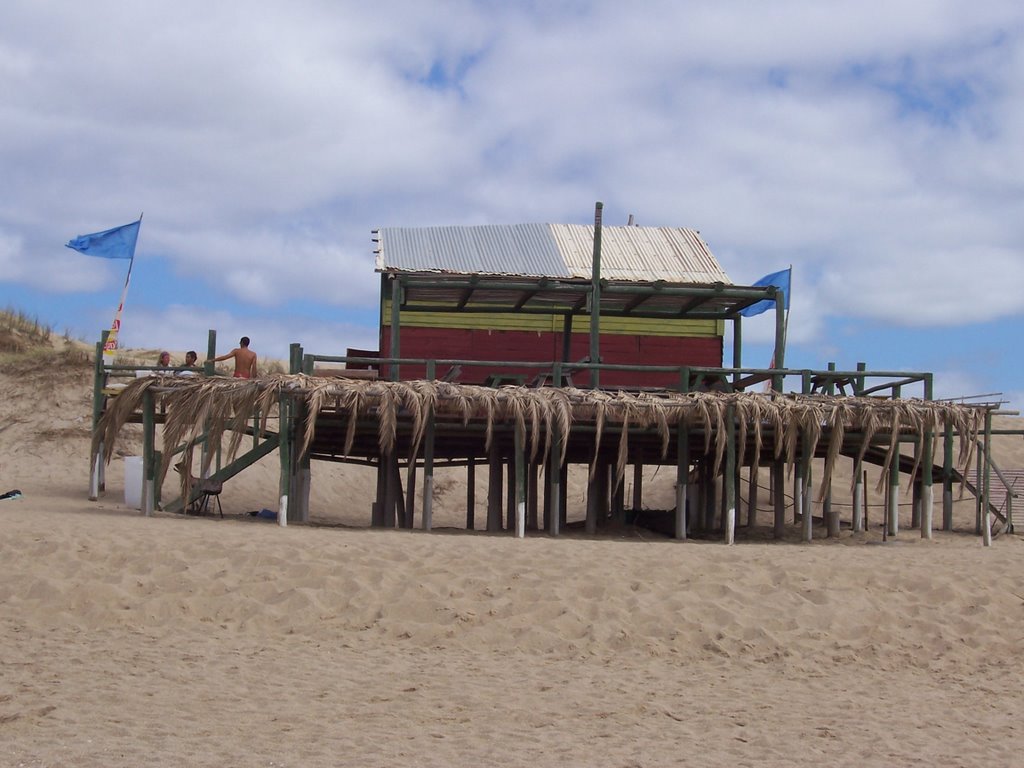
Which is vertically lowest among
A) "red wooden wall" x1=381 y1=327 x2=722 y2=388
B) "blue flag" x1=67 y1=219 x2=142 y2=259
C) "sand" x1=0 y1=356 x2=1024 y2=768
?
"sand" x1=0 y1=356 x2=1024 y2=768

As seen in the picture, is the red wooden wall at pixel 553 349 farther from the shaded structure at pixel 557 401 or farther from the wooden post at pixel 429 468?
the wooden post at pixel 429 468

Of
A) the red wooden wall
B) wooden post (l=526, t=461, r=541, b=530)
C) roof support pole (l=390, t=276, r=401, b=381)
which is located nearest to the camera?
roof support pole (l=390, t=276, r=401, b=381)

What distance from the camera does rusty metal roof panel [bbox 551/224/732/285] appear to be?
17.8 m

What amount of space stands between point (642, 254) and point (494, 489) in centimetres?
501

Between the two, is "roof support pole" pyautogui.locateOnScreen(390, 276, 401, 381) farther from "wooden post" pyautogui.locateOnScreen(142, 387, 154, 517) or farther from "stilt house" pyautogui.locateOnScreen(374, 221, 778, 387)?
"wooden post" pyautogui.locateOnScreen(142, 387, 154, 517)

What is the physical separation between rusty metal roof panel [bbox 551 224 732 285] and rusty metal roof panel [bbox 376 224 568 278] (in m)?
0.32

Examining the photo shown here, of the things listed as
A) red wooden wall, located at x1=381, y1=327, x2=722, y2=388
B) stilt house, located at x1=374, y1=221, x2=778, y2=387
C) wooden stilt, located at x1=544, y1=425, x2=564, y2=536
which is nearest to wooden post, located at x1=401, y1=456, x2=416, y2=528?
stilt house, located at x1=374, y1=221, x2=778, y2=387

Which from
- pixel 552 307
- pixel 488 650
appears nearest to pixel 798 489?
pixel 552 307

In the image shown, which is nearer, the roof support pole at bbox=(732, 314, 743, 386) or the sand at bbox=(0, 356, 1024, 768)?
the sand at bbox=(0, 356, 1024, 768)

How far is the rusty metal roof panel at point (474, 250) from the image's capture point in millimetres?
17562

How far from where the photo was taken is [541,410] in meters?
14.2

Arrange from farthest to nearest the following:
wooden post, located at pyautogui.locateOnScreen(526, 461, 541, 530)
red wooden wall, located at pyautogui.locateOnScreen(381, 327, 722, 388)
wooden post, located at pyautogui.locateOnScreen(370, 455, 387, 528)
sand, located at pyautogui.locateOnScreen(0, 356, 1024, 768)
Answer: red wooden wall, located at pyautogui.locateOnScreen(381, 327, 722, 388)
wooden post, located at pyautogui.locateOnScreen(526, 461, 541, 530)
wooden post, located at pyautogui.locateOnScreen(370, 455, 387, 528)
sand, located at pyautogui.locateOnScreen(0, 356, 1024, 768)

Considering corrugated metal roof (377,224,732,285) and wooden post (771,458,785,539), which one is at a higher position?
corrugated metal roof (377,224,732,285)

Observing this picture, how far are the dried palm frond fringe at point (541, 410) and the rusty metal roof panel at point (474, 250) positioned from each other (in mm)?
2960
